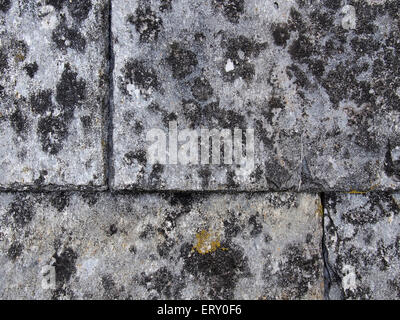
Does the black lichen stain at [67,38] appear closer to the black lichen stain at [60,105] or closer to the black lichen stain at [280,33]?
the black lichen stain at [60,105]

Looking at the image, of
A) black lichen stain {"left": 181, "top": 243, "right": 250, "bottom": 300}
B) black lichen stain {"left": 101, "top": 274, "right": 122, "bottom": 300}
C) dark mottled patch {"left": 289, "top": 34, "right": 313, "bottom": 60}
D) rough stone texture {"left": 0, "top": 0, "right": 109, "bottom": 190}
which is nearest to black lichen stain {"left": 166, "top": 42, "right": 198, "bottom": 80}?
rough stone texture {"left": 0, "top": 0, "right": 109, "bottom": 190}

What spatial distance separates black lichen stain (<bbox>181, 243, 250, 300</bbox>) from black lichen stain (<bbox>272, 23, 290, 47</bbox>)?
0.82 m

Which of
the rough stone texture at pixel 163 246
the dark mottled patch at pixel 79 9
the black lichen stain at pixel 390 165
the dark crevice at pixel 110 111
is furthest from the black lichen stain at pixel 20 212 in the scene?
the black lichen stain at pixel 390 165

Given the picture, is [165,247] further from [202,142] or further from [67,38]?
[67,38]

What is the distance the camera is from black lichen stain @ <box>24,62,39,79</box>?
1266mm

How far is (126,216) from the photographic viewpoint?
136cm

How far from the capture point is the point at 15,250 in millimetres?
1353

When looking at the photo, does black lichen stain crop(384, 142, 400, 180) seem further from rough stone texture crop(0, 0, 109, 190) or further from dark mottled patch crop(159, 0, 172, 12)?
rough stone texture crop(0, 0, 109, 190)

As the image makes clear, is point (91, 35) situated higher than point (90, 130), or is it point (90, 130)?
point (91, 35)

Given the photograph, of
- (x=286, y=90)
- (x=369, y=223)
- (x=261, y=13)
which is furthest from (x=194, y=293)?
(x=261, y=13)

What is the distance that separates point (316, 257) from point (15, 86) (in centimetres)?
133

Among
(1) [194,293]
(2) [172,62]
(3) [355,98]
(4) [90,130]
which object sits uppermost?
(2) [172,62]

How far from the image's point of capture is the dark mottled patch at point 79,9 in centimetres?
124

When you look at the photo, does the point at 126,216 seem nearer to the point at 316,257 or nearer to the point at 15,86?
the point at 15,86
